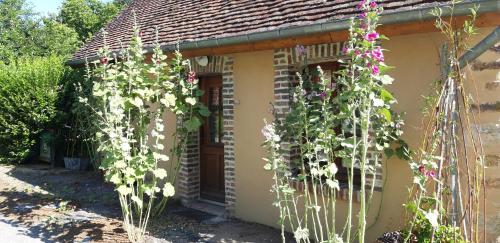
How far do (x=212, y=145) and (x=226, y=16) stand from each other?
2.21 meters

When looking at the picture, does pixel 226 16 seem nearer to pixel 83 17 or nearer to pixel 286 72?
pixel 286 72

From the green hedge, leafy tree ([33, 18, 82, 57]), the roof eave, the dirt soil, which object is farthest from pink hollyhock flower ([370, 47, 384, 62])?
leafy tree ([33, 18, 82, 57])

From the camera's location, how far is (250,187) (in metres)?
6.30

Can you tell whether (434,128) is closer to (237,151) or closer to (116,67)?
(237,151)

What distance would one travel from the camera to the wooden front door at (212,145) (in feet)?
23.7

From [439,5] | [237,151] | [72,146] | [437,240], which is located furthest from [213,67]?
[72,146]

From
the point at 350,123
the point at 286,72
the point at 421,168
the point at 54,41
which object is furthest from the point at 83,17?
the point at 421,168

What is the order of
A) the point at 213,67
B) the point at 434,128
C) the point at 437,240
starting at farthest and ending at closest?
1. the point at 213,67
2. the point at 434,128
3. the point at 437,240

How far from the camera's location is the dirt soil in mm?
5508

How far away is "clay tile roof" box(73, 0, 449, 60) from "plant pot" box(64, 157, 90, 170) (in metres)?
2.71

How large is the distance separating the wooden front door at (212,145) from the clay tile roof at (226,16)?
0.95 m

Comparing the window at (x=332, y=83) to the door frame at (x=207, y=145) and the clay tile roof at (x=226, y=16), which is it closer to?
the clay tile roof at (x=226, y=16)

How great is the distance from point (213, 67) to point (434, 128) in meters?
3.80

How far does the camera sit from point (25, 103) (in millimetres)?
10617
